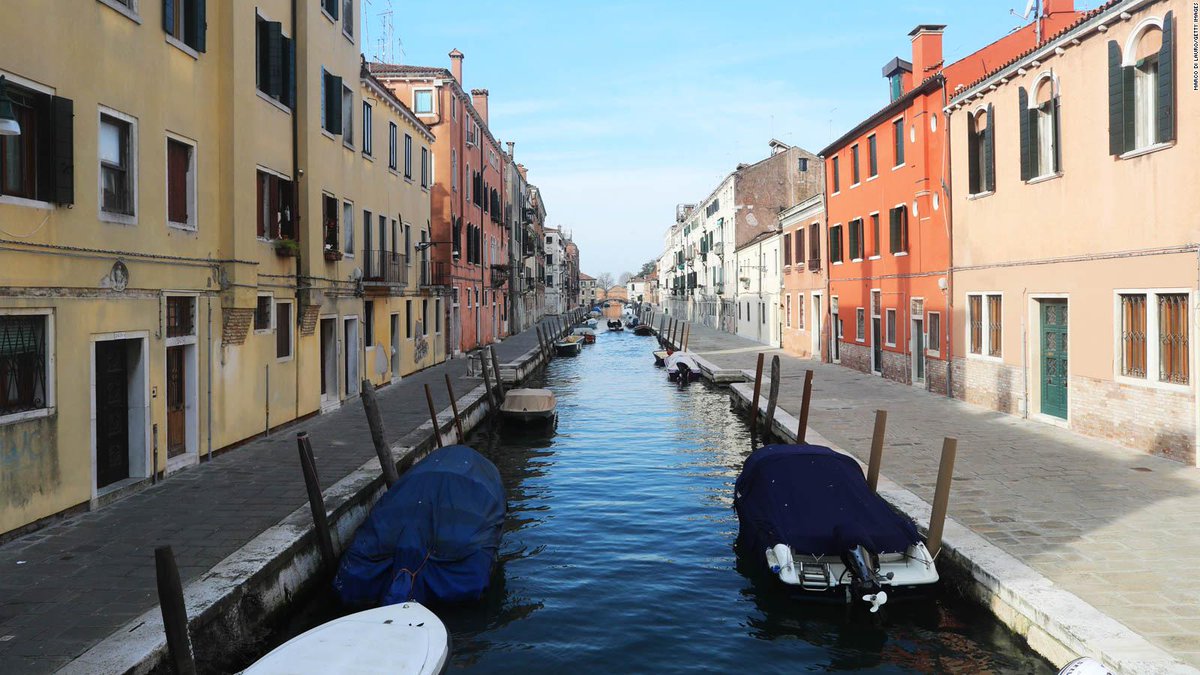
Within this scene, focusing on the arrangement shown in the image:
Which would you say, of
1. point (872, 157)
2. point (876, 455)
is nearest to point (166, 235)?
point (876, 455)

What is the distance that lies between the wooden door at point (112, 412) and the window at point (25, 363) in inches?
48.7

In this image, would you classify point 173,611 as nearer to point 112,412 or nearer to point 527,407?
point 112,412

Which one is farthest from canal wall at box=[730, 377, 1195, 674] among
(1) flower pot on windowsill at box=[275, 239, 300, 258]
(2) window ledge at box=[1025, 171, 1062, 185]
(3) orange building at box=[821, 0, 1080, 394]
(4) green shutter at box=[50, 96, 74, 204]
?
(3) orange building at box=[821, 0, 1080, 394]

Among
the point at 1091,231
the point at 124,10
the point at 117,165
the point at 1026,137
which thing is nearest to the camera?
the point at 124,10

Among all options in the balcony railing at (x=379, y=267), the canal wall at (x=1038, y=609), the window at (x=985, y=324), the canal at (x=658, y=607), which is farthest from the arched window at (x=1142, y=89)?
the balcony railing at (x=379, y=267)

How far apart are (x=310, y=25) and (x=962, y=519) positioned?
589 inches

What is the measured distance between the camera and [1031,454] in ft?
41.3

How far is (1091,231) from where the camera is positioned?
13.8 metres

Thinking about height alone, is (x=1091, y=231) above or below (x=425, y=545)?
above

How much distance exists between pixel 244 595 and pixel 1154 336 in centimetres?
1243

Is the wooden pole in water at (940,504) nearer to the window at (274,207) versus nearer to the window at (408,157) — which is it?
the window at (274,207)

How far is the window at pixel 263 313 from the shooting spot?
14844 mm

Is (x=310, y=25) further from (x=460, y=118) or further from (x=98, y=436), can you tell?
(x=460, y=118)

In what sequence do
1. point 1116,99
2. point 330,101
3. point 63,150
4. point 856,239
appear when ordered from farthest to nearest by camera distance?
point 856,239 → point 330,101 → point 1116,99 → point 63,150
